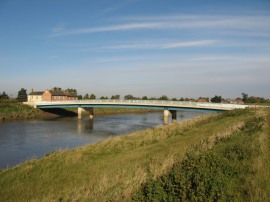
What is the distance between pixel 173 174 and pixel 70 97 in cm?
10615

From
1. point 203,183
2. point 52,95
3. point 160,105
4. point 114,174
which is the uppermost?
point 52,95

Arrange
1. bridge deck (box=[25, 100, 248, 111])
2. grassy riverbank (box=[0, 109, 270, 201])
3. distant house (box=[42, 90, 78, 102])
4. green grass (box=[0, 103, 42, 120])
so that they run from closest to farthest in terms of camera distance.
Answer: grassy riverbank (box=[0, 109, 270, 201]) < bridge deck (box=[25, 100, 248, 111]) < green grass (box=[0, 103, 42, 120]) < distant house (box=[42, 90, 78, 102])

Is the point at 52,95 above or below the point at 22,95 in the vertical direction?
below

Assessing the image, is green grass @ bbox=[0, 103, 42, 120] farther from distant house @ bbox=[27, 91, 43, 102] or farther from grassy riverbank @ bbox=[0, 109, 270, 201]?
grassy riverbank @ bbox=[0, 109, 270, 201]

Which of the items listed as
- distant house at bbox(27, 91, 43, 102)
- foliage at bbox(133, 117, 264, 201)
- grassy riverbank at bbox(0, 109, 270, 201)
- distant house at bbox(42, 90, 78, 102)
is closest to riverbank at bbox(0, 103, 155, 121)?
distant house at bbox(42, 90, 78, 102)

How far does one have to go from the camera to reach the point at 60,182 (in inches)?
533

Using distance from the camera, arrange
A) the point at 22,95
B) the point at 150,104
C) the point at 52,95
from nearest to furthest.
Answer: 1. the point at 150,104
2. the point at 52,95
3. the point at 22,95

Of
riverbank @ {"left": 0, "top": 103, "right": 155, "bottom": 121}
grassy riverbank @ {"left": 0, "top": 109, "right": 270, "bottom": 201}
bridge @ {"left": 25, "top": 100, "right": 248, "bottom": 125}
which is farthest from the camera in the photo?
riverbank @ {"left": 0, "top": 103, "right": 155, "bottom": 121}

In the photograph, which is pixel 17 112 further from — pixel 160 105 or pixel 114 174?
pixel 114 174

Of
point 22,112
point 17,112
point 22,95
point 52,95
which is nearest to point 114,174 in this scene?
point 17,112

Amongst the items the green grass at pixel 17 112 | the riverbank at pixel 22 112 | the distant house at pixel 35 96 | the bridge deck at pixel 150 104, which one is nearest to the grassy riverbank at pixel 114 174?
the bridge deck at pixel 150 104

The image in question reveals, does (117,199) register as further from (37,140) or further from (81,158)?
(37,140)

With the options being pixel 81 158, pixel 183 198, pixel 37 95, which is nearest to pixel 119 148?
pixel 81 158

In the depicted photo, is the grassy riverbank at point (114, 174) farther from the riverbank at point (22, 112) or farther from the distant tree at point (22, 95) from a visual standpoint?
the distant tree at point (22, 95)
